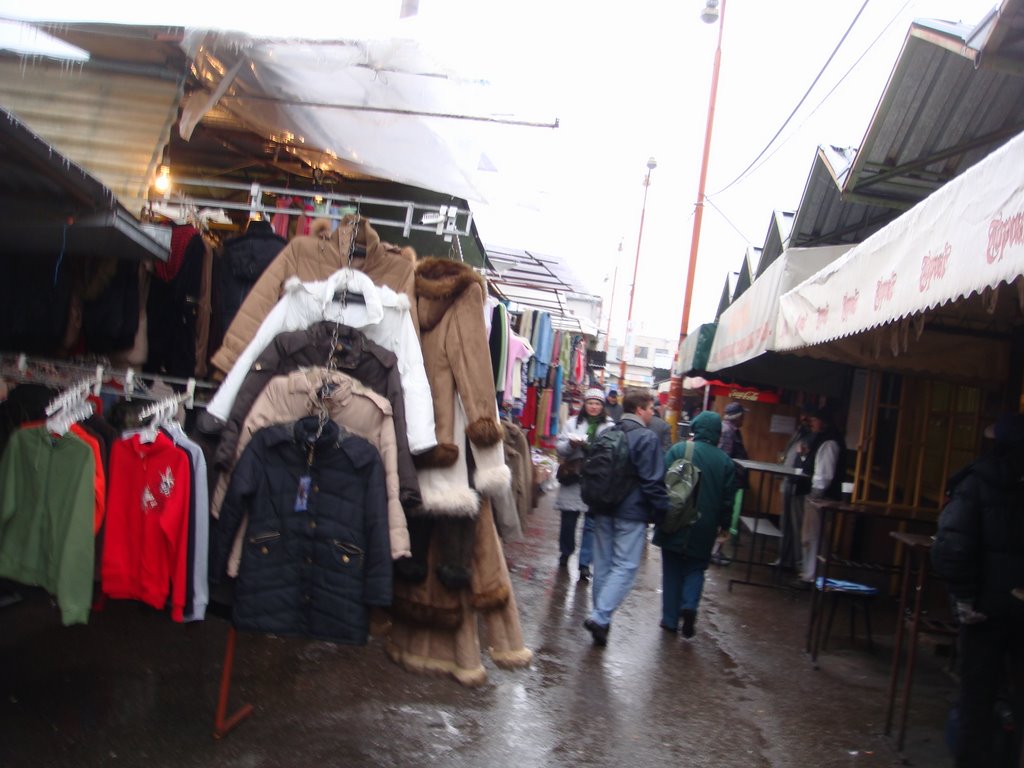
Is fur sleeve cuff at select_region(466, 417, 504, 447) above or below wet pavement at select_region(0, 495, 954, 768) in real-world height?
above

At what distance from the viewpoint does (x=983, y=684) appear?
391 centimetres

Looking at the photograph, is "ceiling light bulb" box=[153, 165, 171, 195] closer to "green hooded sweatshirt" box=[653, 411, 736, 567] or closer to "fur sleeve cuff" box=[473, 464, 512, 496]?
"fur sleeve cuff" box=[473, 464, 512, 496]

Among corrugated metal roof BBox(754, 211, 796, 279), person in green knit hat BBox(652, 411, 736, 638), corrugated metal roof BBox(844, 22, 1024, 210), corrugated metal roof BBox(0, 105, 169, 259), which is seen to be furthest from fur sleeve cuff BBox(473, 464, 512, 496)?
corrugated metal roof BBox(754, 211, 796, 279)

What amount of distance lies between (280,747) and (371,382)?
6.52 feet

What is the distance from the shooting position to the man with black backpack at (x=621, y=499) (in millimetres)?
6031

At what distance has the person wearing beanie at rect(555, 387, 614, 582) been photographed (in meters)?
7.79

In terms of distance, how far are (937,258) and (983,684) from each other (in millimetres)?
2321

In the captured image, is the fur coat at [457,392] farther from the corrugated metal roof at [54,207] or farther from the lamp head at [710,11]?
the lamp head at [710,11]

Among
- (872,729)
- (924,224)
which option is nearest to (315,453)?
(924,224)

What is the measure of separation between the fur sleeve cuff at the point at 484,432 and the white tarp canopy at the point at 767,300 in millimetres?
3271

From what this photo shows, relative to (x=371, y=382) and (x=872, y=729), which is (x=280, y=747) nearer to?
(x=371, y=382)

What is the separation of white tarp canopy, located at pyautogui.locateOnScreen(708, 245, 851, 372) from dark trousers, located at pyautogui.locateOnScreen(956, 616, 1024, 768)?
2723mm

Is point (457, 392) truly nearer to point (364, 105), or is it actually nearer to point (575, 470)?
point (364, 105)

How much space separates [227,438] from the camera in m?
3.44
